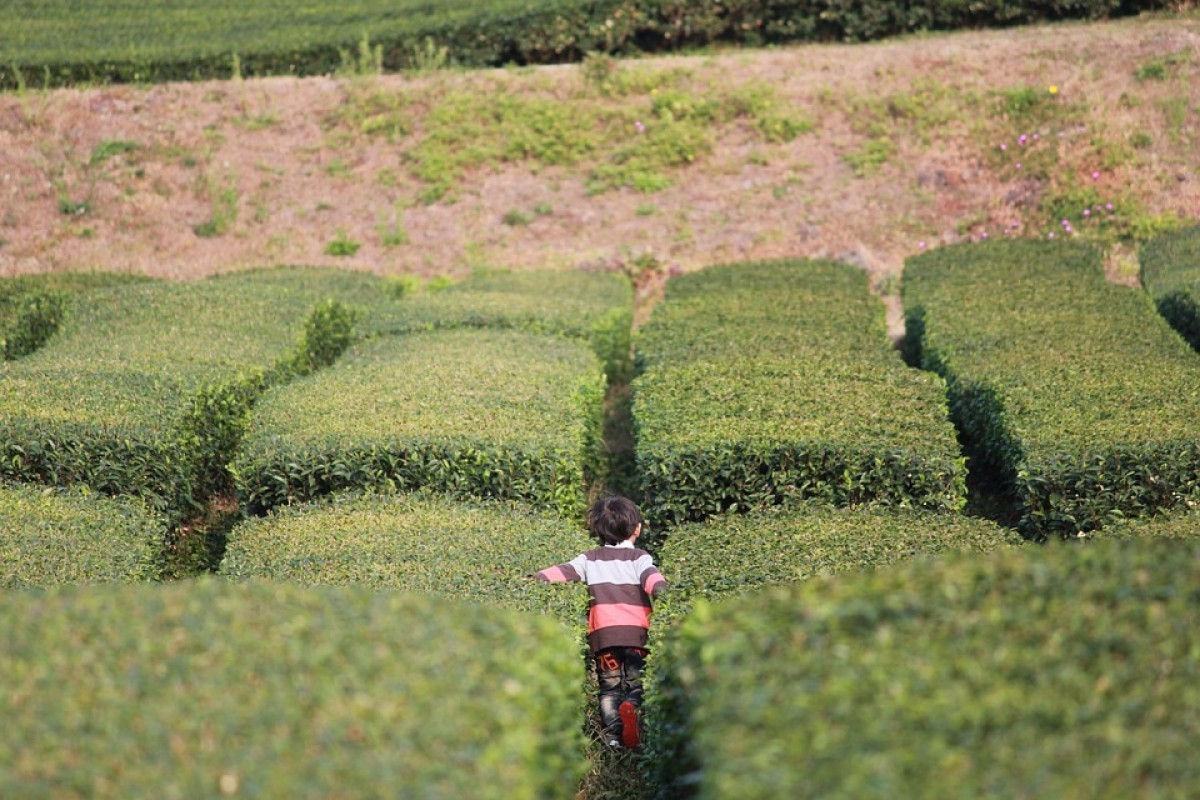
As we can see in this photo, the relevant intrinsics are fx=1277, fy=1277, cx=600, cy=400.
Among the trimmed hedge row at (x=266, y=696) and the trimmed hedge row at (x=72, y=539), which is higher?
the trimmed hedge row at (x=266, y=696)

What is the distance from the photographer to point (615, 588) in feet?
24.8

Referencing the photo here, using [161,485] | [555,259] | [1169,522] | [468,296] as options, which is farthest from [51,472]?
[555,259]

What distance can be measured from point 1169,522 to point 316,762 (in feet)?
19.6

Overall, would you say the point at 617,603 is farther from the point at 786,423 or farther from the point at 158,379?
the point at 158,379

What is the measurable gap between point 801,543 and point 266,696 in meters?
4.30

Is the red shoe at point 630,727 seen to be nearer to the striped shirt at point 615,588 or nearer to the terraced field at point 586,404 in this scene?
the terraced field at point 586,404

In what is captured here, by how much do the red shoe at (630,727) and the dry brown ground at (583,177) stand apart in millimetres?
12230

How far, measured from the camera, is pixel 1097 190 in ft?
60.9

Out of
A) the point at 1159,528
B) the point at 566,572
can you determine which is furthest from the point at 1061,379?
the point at 566,572

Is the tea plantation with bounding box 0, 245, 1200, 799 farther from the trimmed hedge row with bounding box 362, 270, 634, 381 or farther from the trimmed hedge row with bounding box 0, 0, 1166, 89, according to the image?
the trimmed hedge row with bounding box 0, 0, 1166, 89

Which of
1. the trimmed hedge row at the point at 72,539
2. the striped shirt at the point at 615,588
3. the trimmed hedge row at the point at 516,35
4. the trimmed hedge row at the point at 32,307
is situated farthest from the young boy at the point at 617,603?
the trimmed hedge row at the point at 516,35

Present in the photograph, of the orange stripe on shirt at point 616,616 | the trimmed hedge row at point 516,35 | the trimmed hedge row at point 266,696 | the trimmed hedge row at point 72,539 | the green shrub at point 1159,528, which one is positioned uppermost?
the trimmed hedge row at point 516,35

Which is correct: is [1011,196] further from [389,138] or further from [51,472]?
[51,472]

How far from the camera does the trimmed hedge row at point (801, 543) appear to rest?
7203 mm
